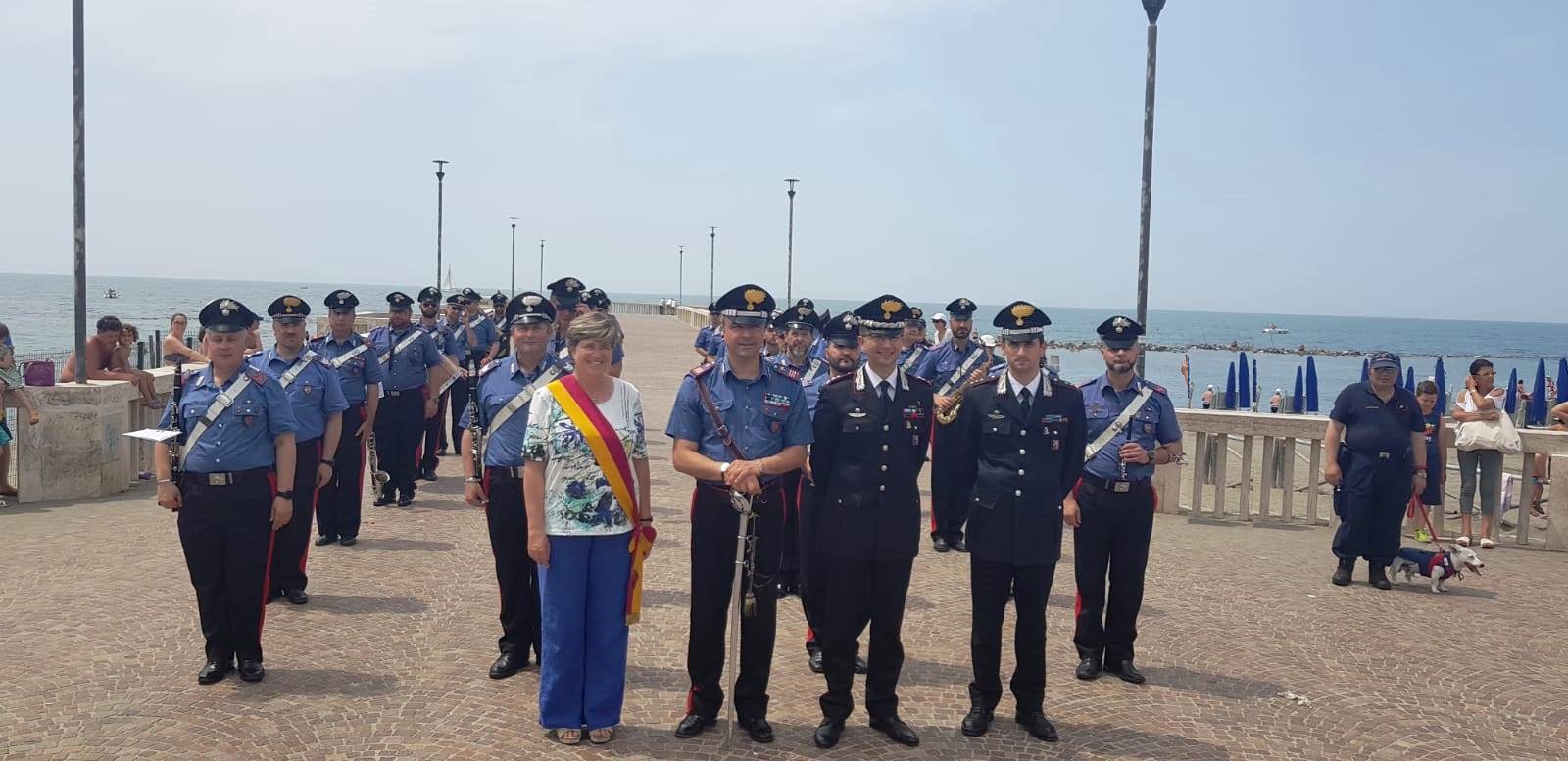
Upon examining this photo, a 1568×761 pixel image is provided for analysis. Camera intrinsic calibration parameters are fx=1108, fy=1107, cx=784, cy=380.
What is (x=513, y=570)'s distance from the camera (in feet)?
20.5

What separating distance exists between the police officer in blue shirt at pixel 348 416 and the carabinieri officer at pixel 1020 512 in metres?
5.61

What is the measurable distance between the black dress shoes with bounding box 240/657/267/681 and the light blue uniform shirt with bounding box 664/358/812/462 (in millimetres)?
2697

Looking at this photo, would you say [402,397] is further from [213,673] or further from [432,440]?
[213,673]

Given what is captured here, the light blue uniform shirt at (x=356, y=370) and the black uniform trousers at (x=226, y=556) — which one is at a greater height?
the light blue uniform shirt at (x=356, y=370)

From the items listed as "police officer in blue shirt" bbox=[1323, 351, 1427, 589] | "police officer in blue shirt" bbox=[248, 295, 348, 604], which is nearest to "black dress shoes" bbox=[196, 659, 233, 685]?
"police officer in blue shirt" bbox=[248, 295, 348, 604]

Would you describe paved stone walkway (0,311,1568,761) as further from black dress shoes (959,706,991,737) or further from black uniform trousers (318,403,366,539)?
black uniform trousers (318,403,366,539)

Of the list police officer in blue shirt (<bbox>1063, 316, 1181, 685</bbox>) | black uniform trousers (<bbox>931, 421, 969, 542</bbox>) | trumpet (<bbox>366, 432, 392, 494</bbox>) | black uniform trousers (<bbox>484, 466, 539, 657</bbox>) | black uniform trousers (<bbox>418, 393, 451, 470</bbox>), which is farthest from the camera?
black uniform trousers (<bbox>418, 393, 451, 470</bbox>)

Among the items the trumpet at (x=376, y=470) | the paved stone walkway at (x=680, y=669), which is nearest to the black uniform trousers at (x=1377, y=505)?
the paved stone walkway at (x=680, y=669)

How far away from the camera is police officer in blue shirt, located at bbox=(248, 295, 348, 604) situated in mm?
7473

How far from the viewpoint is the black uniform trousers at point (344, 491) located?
9023 mm

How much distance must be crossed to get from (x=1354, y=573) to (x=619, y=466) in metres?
7.08

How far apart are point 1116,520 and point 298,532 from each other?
535 centimetres

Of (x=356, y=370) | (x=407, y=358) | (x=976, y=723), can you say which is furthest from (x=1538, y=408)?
(x=356, y=370)

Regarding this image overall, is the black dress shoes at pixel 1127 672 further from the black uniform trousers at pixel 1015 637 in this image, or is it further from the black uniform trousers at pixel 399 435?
the black uniform trousers at pixel 399 435
